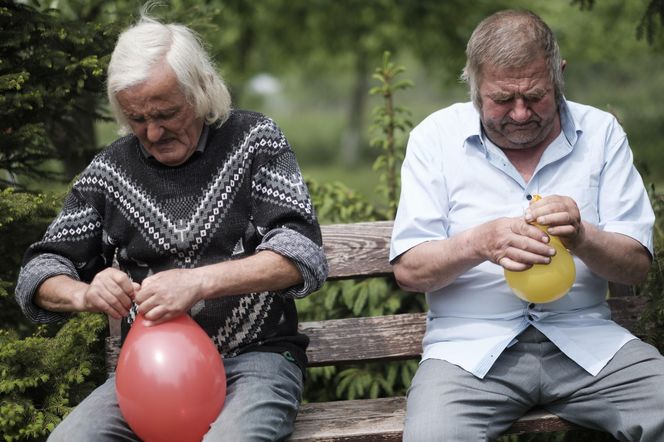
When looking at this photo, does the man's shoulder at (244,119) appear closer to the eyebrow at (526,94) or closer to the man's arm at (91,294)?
the man's arm at (91,294)

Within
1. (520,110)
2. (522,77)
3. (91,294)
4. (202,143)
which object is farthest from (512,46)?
(91,294)

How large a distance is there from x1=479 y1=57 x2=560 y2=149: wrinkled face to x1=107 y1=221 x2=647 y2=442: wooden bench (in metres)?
0.83

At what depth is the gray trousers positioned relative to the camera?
318 cm

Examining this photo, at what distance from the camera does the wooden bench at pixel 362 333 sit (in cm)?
352

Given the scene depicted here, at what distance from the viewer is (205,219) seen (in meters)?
3.29

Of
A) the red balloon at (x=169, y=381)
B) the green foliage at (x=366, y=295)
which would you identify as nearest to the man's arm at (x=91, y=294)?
the red balloon at (x=169, y=381)

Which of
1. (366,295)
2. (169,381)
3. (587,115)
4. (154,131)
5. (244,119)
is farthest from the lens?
(366,295)

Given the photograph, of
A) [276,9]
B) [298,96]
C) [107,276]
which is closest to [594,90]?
[276,9]

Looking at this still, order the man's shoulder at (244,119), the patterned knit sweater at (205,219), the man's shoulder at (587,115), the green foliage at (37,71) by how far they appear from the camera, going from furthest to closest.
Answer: the green foliage at (37,71) < the man's shoulder at (587,115) < the man's shoulder at (244,119) < the patterned knit sweater at (205,219)

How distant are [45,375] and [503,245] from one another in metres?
1.65

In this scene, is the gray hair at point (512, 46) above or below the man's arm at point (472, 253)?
above

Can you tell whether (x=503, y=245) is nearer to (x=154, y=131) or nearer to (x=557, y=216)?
(x=557, y=216)

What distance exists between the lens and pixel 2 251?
3.95 metres

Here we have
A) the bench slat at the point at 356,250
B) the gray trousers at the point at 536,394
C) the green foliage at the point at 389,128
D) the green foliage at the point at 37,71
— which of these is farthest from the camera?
the green foliage at the point at 389,128
